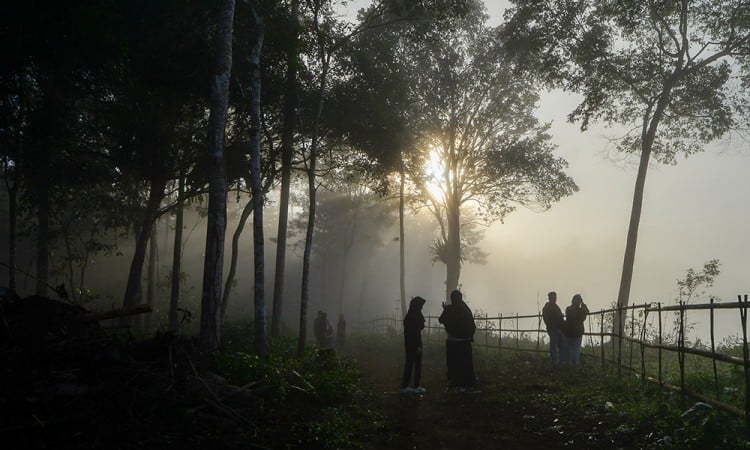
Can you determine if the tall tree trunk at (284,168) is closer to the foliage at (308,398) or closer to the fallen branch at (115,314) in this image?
the foliage at (308,398)

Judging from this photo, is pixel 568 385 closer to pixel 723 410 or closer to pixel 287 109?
pixel 723 410

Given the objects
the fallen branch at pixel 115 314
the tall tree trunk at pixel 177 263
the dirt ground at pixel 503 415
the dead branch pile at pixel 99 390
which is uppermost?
the tall tree trunk at pixel 177 263

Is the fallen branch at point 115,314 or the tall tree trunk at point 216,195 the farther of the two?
the tall tree trunk at point 216,195

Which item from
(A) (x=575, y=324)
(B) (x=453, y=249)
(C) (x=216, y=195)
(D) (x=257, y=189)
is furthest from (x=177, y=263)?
(B) (x=453, y=249)

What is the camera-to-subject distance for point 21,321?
6.97 metres

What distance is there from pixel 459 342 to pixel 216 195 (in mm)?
5627

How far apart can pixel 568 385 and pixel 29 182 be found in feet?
51.5

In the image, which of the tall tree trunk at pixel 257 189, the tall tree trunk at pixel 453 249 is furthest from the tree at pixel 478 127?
the tall tree trunk at pixel 257 189

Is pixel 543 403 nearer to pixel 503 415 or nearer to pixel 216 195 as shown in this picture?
pixel 503 415

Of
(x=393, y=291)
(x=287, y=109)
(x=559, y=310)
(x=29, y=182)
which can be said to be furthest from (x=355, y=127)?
(x=393, y=291)

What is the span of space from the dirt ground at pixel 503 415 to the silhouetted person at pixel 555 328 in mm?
1034

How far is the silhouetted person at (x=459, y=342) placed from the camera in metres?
12.1

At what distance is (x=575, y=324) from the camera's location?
49.5 feet

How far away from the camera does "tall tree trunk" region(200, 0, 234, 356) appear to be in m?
10.6
